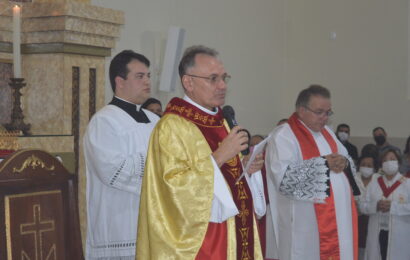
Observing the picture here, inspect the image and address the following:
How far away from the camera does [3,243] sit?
262cm

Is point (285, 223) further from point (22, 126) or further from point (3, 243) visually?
point (3, 243)

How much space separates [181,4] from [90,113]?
3.56 metres

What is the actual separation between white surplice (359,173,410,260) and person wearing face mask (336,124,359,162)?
151 inches

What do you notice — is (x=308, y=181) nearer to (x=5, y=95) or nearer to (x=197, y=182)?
(x=197, y=182)

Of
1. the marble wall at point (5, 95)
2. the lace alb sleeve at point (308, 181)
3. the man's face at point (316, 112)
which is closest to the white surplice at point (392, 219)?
the man's face at point (316, 112)

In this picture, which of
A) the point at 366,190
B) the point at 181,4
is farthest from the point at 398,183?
the point at 181,4

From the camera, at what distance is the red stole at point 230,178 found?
11.7 feet

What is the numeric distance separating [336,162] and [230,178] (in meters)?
1.74

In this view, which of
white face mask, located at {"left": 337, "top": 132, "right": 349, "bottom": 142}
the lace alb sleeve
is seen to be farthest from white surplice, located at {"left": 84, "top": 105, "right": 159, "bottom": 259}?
white face mask, located at {"left": 337, "top": 132, "right": 349, "bottom": 142}

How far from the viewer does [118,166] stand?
3.91m

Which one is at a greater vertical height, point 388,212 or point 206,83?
point 206,83

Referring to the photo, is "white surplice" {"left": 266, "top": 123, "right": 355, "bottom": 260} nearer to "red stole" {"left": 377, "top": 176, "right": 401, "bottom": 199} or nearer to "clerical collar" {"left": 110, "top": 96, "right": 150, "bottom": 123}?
"clerical collar" {"left": 110, "top": 96, "right": 150, "bottom": 123}

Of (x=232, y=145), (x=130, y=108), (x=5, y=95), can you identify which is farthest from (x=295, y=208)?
(x=5, y=95)

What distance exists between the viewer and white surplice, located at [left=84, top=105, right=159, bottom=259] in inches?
155
